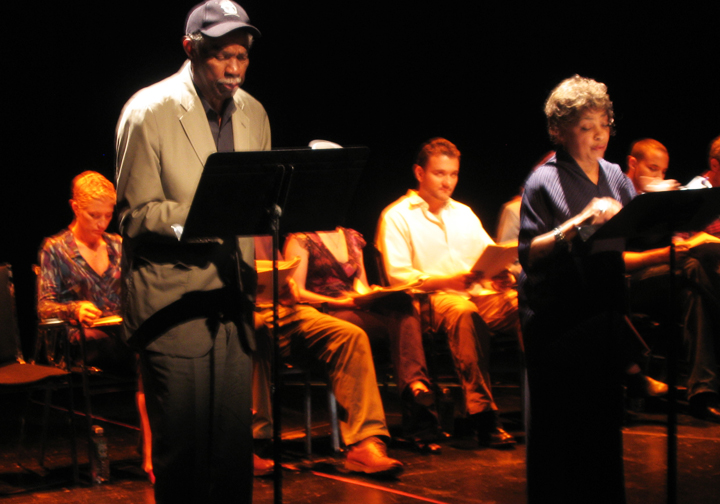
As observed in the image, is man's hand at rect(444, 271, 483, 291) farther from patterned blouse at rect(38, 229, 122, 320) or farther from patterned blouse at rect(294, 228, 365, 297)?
patterned blouse at rect(38, 229, 122, 320)

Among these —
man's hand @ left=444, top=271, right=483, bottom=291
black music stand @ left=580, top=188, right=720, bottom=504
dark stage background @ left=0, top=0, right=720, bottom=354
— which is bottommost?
man's hand @ left=444, top=271, right=483, bottom=291

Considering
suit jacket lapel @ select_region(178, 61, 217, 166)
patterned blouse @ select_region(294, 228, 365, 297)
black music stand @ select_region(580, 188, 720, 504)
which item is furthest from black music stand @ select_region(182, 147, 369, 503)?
patterned blouse @ select_region(294, 228, 365, 297)

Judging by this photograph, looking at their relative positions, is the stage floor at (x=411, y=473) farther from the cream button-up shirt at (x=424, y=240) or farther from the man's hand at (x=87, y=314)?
the cream button-up shirt at (x=424, y=240)

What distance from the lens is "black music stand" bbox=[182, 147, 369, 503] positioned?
5.44 feet

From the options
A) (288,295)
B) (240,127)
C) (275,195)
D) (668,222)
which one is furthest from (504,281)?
(275,195)

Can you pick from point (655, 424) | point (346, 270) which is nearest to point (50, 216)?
point (346, 270)

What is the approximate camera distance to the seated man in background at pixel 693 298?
386 centimetres

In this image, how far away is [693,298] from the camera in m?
3.96

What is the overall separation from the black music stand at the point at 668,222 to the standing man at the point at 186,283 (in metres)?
0.92

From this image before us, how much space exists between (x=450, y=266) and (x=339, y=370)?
40.3 inches

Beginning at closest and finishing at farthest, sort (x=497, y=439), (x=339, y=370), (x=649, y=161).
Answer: (x=339, y=370)
(x=497, y=439)
(x=649, y=161)

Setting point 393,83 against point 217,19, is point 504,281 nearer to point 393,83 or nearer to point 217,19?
point 393,83

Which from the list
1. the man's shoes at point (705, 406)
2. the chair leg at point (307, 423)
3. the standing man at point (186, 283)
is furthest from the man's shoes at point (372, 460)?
the man's shoes at point (705, 406)

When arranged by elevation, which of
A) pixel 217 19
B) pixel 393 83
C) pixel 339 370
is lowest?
pixel 339 370
